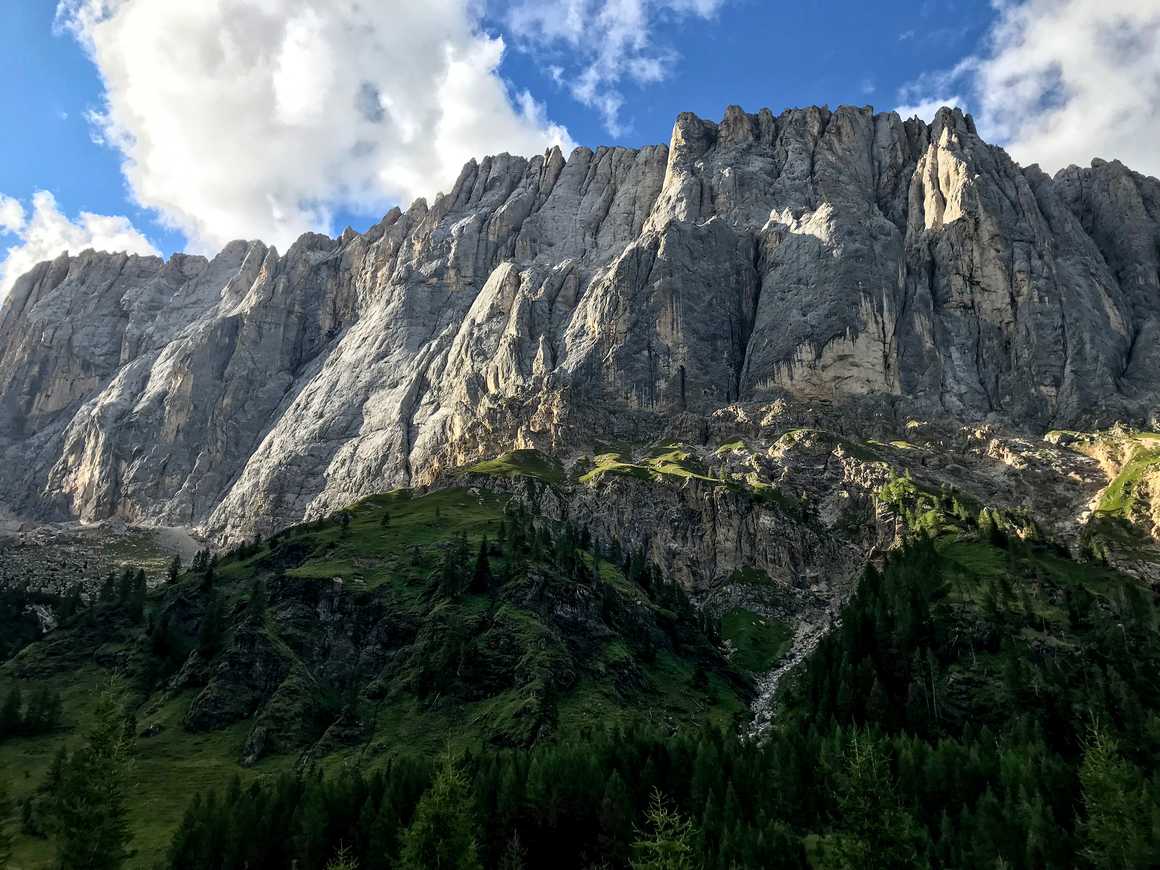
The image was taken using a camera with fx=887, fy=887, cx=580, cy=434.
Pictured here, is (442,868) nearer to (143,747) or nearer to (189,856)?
(189,856)

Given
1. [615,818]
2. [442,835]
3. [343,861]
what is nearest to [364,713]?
[615,818]

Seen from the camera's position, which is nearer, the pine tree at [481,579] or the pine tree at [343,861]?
the pine tree at [343,861]

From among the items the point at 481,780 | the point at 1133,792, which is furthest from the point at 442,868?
the point at 1133,792

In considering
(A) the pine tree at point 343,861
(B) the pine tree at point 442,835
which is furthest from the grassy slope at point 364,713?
(B) the pine tree at point 442,835

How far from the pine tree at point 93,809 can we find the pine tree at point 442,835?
1145 inches

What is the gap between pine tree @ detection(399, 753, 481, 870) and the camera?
79688mm

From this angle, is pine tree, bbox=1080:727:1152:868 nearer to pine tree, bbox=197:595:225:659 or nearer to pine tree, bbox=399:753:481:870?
pine tree, bbox=399:753:481:870

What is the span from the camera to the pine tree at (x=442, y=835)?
7969cm

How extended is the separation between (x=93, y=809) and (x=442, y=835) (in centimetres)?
3487

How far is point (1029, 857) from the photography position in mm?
87750

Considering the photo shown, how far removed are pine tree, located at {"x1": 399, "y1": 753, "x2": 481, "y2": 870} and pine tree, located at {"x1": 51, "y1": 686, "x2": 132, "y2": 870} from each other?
95.4ft

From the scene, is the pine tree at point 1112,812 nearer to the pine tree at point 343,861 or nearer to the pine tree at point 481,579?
the pine tree at point 343,861

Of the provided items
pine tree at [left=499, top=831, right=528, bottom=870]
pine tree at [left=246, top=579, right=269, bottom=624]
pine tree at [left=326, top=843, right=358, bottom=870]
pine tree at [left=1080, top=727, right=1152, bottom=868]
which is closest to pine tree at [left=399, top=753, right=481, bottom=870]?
pine tree at [left=326, top=843, right=358, bottom=870]

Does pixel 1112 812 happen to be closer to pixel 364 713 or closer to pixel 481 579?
pixel 364 713
